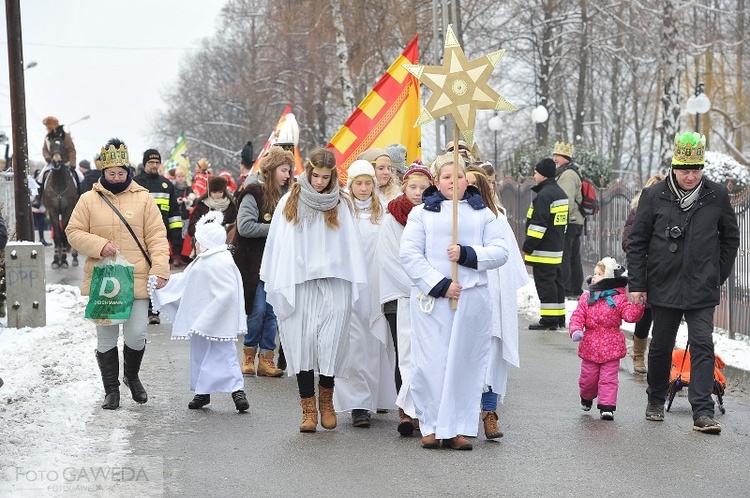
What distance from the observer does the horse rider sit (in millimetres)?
21984

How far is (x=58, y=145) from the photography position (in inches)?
863

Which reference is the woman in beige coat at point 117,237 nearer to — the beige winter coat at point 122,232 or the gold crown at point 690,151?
the beige winter coat at point 122,232

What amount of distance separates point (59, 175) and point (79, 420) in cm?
1376

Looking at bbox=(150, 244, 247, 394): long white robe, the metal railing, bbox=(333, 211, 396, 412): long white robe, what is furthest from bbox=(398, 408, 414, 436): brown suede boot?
the metal railing

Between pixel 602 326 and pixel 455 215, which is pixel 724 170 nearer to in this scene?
pixel 602 326

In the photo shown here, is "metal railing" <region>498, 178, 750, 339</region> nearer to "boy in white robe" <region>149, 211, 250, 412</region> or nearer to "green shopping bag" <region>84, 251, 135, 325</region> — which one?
"boy in white robe" <region>149, 211, 250, 412</region>

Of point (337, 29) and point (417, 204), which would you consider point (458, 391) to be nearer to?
point (417, 204)

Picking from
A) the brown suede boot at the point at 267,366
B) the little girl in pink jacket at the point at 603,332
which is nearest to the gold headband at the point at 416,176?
the little girl in pink jacket at the point at 603,332

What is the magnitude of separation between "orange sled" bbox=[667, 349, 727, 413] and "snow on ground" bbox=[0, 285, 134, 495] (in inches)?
159

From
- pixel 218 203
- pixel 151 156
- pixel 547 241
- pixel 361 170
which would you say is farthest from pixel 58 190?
pixel 361 170

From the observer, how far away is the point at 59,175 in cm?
2181

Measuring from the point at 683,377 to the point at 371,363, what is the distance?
2.58m

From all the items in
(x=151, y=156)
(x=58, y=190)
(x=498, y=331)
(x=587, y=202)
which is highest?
(x=151, y=156)

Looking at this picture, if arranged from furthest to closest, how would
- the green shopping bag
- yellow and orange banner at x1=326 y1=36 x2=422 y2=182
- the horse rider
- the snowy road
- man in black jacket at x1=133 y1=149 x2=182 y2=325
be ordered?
the horse rider
man in black jacket at x1=133 y1=149 x2=182 y2=325
yellow and orange banner at x1=326 y1=36 x2=422 y2=182
the green shopping bag
the snowy road
